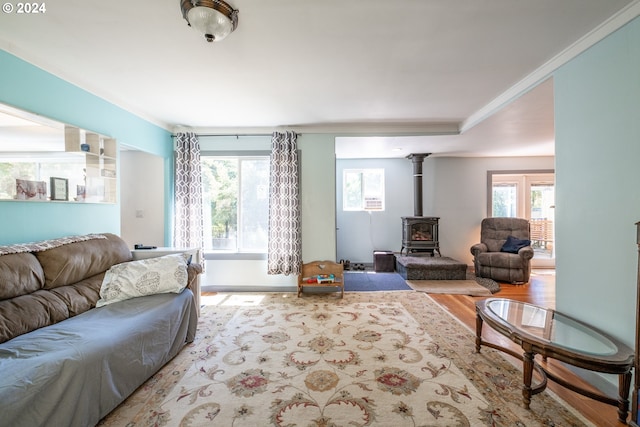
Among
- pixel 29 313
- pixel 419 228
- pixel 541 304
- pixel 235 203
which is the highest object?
pixel 235 203

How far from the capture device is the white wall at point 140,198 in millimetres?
4176

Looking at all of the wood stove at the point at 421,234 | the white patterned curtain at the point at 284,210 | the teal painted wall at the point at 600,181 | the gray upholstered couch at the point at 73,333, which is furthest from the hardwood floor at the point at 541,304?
the gray upholstered couch at the point at 73,333

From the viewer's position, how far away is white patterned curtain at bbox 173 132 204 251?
3.83m

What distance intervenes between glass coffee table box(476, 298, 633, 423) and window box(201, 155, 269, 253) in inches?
125

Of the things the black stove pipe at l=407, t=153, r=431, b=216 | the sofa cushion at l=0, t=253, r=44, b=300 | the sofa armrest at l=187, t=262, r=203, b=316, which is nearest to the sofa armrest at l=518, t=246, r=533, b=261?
the black stove pipe at l=407, t=153, r=431, b=216

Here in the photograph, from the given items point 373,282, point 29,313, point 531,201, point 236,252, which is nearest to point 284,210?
point 236,252

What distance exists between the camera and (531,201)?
5535 mm

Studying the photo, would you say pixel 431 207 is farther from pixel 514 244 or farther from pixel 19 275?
pixel 19 275

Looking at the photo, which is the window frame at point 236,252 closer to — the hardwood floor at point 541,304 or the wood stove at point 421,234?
the hardwood floor at point 541,304

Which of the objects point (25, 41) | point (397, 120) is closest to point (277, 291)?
point (397, 120)

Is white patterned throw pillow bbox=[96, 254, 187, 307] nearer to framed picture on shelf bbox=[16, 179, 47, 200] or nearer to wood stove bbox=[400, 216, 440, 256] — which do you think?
framed picture on shelf bbox=[16, 179, 47, 200]

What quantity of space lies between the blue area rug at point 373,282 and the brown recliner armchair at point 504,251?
62.7 inches

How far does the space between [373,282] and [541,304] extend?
229cm

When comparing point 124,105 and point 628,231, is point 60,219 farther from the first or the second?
point 628,231
